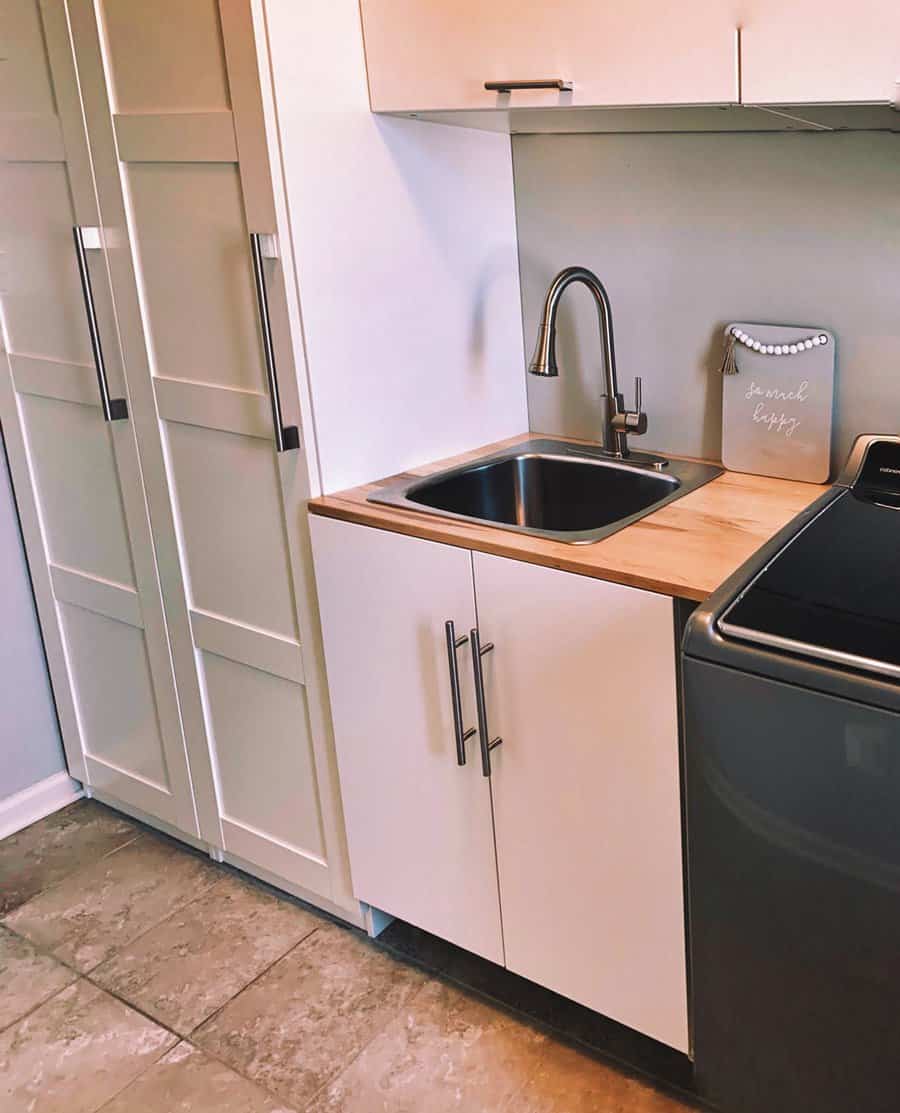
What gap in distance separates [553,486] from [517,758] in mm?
543

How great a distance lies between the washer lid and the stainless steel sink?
0.36 metres

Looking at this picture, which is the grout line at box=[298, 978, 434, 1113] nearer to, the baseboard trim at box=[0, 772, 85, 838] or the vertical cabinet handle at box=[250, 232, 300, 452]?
the vertical cabinet handle at box=[250, 232, 300, 452]

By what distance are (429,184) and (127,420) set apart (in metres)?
0.69

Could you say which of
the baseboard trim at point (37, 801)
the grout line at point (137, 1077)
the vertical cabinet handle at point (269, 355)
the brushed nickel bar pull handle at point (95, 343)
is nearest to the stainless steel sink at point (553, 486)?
the vertical cabinet handle at point (269, 355)

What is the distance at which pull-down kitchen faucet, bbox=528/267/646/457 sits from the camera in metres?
1.82

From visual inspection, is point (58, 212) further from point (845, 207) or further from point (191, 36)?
point (845, 207)

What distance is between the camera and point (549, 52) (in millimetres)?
1572

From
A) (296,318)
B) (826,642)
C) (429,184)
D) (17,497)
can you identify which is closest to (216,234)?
(296,318)

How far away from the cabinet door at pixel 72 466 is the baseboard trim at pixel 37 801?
6 cm

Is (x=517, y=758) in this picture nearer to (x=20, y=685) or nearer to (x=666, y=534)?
(x=666, y=534)

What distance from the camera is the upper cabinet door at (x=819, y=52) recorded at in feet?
4.36

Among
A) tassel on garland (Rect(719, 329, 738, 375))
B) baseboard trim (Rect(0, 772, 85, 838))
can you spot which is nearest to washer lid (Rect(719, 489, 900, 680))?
tassel on garland (Rect(719, 329, 738, 375))

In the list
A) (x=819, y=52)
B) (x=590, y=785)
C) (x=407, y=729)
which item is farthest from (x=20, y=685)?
(x=819, y=52)

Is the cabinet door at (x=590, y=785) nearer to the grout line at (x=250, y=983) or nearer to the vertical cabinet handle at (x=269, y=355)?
the vertical cabinet handle at (x=269, y=355)
